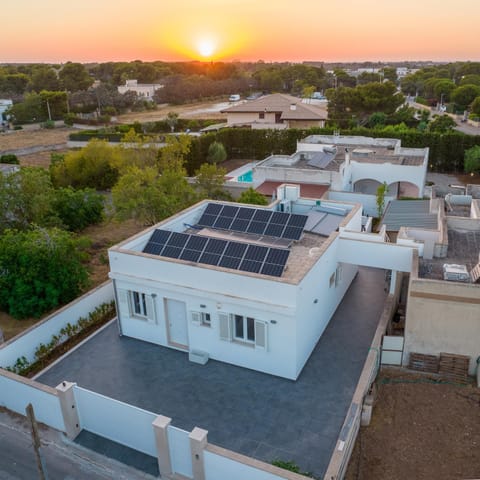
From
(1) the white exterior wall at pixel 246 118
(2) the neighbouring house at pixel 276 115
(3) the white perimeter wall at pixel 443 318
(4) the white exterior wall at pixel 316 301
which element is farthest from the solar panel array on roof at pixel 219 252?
(1) the white exterior wall at pixel 246 118

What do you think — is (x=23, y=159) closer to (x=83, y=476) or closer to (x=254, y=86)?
(x=83, y=476)

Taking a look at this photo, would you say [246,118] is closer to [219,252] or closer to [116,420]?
[219,252]

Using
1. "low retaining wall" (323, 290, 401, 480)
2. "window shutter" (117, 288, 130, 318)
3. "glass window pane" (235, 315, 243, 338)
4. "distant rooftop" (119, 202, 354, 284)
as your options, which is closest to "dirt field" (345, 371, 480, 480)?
"low retaining wall" (323, 290, 401, 480)

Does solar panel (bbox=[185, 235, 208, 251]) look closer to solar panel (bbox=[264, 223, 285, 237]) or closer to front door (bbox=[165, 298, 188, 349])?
front door (bbox=[165, 298, 188, 349])

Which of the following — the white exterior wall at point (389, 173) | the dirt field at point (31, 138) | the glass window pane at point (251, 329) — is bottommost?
the dirt field at point (31, 138)

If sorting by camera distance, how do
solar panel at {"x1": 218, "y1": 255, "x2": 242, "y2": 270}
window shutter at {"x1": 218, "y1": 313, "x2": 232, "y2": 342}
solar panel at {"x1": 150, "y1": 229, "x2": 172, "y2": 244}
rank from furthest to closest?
solar panel at {"x1": 150, "y1": 229, "x2": 172, "y2": 244}
solar panel at {"x1": 218, "y1": 255, "x2": 242, "y2": 270}
window shutter at {"x1": 218, "y1": 313, "x2": 232, "y2": 342}

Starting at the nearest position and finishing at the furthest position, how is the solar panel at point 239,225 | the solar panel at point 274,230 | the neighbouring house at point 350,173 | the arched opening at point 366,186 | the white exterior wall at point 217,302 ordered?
the white exterior wall at point 217,302 → the solar panel at point 274,230 → the solar panel at point 239,225 → the neighbouring house at point 350,173 → the arched opening at point 366,186

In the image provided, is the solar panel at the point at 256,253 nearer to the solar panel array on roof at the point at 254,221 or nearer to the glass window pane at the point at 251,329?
the glass window pane at the point at 251,329
